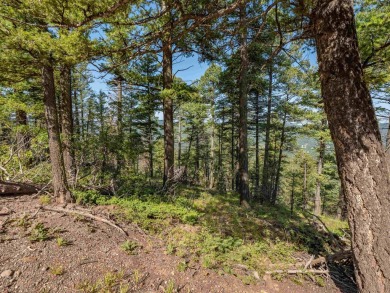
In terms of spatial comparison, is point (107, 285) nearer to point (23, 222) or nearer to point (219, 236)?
point (23, 222)

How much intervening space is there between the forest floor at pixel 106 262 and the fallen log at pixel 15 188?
0.36 m

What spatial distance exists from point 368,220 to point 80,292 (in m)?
3.73

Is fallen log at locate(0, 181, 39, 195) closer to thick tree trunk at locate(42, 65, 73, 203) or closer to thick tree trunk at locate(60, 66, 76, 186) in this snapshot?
thick tree trunk at locate(42, 65, 73, 203)

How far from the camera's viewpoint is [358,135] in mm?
2162

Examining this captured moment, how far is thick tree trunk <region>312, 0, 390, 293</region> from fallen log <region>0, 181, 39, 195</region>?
6.98 metres

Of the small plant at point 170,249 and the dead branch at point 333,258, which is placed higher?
the small plant at point 170,249

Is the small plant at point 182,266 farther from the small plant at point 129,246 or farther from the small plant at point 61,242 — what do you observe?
the small plant at point 61,242

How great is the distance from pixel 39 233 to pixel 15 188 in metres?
2.50

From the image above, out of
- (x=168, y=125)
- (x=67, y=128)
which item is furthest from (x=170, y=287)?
(x=67, y=128)

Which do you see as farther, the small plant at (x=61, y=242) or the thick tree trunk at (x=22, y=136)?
the thick tree trunk at (x=22, y=136)

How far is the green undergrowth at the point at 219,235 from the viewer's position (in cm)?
392

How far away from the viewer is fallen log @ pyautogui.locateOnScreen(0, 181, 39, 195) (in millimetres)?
4787

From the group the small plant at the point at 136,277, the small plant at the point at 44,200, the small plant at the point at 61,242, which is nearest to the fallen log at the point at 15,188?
the small plant at the point at 44,200

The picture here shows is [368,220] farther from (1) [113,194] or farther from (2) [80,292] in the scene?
(1) [113,194]
